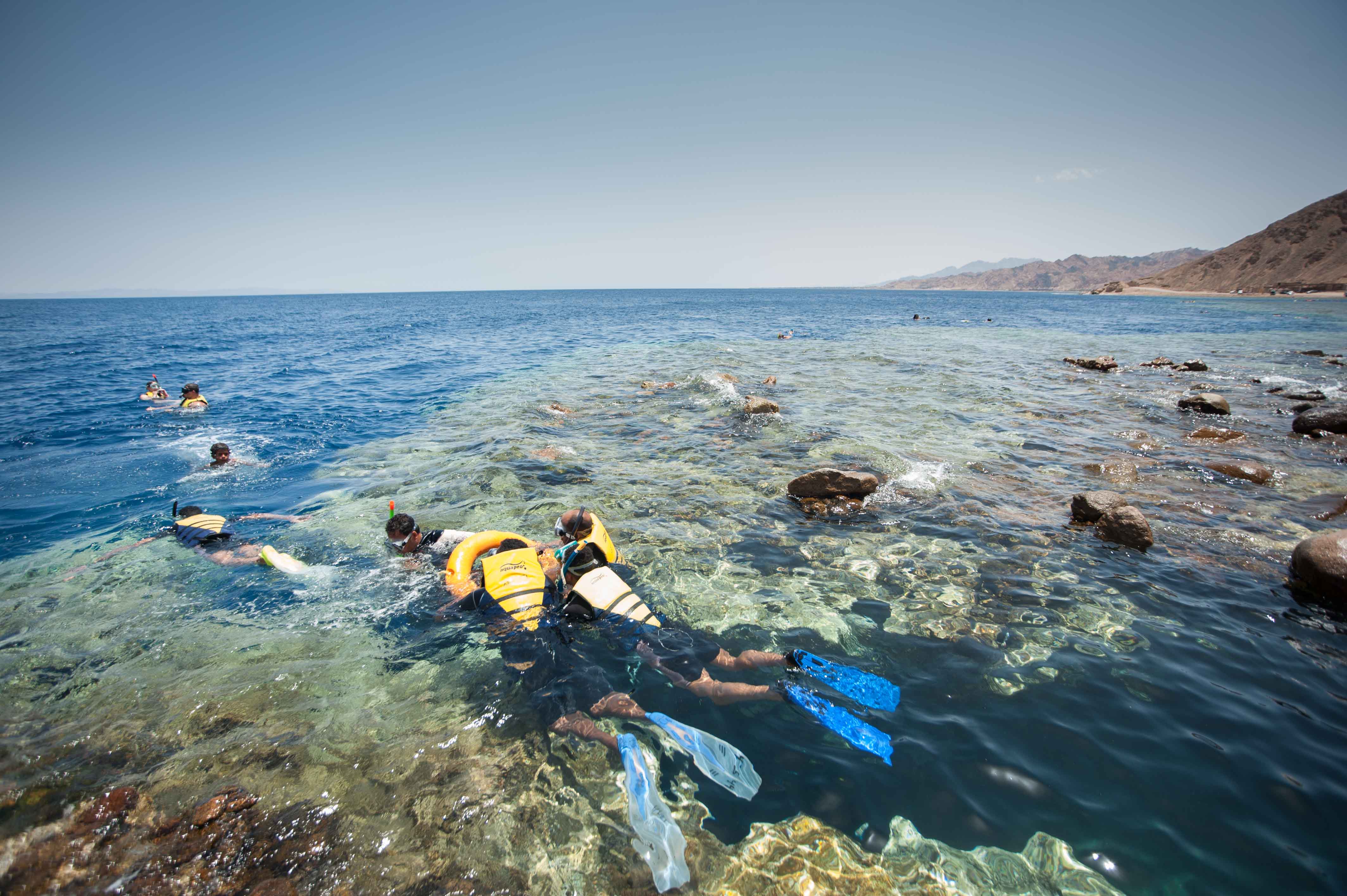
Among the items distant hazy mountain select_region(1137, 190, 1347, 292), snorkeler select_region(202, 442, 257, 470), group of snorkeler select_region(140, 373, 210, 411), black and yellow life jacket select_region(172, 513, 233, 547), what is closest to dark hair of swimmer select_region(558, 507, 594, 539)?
black and yellow life jacket select_region(172, 513, 233, 547)

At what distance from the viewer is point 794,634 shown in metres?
5.91

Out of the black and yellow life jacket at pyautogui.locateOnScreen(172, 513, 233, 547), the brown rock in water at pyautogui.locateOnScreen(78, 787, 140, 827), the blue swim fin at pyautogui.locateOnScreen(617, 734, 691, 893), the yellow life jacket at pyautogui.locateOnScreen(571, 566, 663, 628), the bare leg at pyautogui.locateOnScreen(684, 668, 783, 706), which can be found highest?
the yellow life jacket at pyautogui.locateOnScreen(571, 566, 663, 628)

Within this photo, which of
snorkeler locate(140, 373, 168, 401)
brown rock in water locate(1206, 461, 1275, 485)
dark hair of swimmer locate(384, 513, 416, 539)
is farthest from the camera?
snorkeler locate(140, 373, 168, 401)

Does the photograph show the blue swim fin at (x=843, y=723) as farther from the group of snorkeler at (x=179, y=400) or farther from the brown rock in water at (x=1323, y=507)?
the group of snorkeler at (x=179, y=400)

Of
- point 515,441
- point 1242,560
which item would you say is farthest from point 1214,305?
point 515,441

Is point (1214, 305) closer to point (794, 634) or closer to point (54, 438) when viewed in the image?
point (794, 634)

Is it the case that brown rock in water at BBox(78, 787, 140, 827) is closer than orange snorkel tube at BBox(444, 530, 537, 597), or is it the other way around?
brown rock in water at BBox(78, 787, 140, 827)

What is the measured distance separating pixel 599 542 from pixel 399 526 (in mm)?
3474

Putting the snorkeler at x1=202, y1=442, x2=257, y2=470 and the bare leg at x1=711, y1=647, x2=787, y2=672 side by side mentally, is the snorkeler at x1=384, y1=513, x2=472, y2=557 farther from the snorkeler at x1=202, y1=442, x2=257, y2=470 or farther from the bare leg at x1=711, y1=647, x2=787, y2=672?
the snorkeler at x1=202, y1=442, x2=257, y2=470

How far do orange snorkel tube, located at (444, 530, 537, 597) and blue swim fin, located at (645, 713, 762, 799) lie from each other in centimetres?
320

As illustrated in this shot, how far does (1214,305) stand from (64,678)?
4306 inches

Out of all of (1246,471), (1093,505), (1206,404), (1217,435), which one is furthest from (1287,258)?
(1093,505)

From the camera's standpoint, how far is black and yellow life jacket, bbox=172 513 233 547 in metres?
8.43

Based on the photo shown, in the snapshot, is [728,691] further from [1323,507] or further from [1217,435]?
[1217,435]
